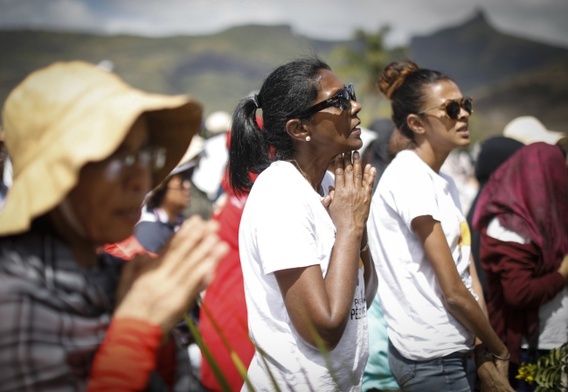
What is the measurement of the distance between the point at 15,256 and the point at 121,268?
262 millimetres

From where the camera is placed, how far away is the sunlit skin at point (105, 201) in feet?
3.62

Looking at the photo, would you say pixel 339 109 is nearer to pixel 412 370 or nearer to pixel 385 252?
pixel 385 252

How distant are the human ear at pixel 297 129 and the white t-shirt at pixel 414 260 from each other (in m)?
0.54

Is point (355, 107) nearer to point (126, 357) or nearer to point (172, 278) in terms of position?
point (172, 278)

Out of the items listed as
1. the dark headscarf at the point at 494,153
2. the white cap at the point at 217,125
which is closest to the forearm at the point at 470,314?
the dark headscarf at the point at 494,153

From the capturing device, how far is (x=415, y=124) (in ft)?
8.38

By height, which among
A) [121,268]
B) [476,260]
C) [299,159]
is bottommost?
[476,260]

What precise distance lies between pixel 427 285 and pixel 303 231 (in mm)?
817

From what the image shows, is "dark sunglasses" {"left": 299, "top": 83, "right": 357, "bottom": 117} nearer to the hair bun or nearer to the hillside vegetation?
the hair bun

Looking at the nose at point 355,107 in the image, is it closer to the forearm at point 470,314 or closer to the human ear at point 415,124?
the human ear at point 415,124

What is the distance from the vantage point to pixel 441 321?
7.04 ft

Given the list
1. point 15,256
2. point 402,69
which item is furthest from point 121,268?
point 402,69

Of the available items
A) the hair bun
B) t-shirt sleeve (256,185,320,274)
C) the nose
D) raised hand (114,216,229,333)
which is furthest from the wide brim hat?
the hair bun

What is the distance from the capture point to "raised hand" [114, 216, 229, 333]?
3.53 feet
